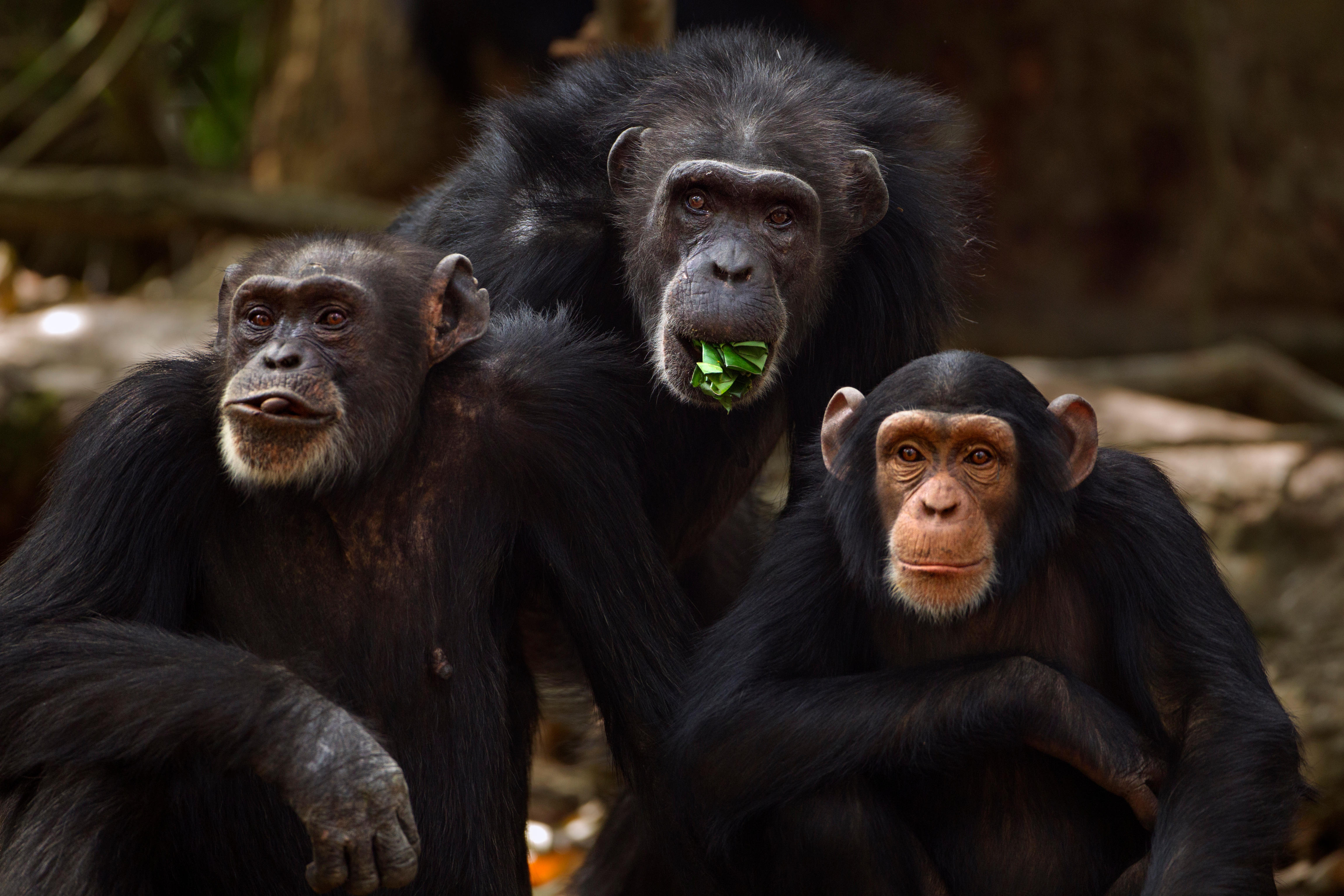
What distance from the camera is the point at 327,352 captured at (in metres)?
4.29

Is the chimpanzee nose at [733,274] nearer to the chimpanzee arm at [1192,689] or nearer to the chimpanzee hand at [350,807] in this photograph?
the chimpanzee arm at [1192,689]

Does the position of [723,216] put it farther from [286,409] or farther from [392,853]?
[392,853]

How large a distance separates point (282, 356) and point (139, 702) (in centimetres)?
95

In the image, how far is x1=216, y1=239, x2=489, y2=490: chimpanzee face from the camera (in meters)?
4.13

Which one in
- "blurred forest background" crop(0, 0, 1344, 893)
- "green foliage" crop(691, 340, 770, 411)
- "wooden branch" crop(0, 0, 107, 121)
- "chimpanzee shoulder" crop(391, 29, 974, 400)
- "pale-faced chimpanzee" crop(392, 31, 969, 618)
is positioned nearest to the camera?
"green foliage" crop(691, 340, 770, 411)

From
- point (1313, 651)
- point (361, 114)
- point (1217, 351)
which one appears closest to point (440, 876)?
point (1313, 651)

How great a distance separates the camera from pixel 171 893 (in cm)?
427

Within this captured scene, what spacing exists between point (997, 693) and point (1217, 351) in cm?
634

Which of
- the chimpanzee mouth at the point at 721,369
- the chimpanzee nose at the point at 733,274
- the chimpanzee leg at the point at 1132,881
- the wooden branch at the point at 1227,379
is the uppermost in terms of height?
the chimpanzee nose at the point at 733,274

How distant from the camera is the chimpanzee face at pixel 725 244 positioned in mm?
4801

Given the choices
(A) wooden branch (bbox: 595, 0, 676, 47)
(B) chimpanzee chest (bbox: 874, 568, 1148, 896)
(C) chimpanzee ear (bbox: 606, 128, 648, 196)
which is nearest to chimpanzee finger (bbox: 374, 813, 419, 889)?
(B) chimpanzee chest (bbox: 874, 568, 1148, 896)

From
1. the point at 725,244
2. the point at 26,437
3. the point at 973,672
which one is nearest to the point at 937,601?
the point at 973,672

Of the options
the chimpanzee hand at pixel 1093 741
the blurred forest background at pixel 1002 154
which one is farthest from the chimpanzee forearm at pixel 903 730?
the blurred forest background at pixel 1002 154

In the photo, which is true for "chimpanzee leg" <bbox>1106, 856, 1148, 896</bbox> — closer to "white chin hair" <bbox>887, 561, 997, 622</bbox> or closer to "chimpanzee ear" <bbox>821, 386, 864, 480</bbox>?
"white chin hair" <bbox>887, 561, 997, 622</bbox>
